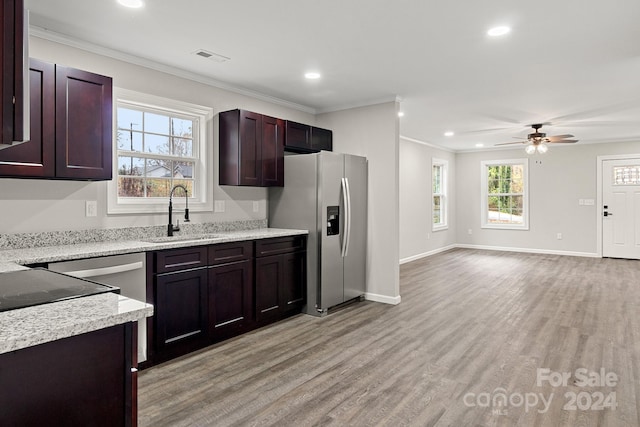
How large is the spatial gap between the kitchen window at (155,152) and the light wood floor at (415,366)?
1.44m

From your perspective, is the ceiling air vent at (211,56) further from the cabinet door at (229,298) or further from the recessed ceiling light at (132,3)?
the cabinet door at (229,298)

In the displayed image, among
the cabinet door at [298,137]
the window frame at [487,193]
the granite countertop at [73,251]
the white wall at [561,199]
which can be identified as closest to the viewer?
the granite countertop at [73,251]

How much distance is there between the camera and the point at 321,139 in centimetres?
509

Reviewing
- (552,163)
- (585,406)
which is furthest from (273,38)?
(552,163)

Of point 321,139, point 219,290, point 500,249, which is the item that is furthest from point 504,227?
point 219,290

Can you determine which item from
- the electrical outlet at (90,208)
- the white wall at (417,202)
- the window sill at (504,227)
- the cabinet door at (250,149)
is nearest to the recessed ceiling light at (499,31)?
the cabinet door at (250,149)

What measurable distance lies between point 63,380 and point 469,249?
940 centimetres

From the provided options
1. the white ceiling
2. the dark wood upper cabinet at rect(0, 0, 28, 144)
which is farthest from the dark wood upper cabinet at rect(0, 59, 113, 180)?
the dark wood upper cabinet at rect(0, 0, 28, 144)

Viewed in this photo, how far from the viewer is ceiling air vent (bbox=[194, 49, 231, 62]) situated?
3.32 meters

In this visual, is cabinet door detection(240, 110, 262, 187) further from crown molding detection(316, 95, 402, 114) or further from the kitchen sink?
crown molding detection(316, 95, 402, 114)

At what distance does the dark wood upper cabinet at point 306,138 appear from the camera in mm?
4625

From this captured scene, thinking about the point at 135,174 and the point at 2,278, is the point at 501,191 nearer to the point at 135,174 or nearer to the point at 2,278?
the point at 135,174

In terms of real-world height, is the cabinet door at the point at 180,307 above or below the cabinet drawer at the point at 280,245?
below

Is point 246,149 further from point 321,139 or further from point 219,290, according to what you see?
point 219,290
